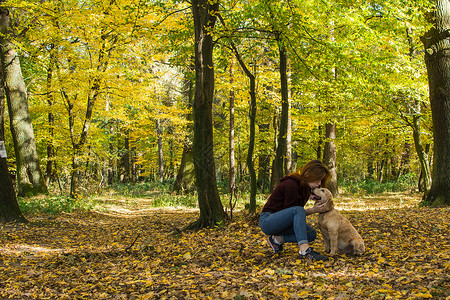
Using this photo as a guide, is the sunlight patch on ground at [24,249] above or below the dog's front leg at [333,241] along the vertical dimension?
below

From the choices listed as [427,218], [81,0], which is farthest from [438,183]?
[81,0]

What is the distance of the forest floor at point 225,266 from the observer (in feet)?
10.2

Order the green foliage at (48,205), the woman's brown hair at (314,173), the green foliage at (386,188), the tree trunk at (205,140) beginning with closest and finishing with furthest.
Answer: the woman's brown hair at (314,173) → the tree trunk at (205,140) → the green foliage at (48,205) → the green foliage at (386,188)

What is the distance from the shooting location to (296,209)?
3.80m

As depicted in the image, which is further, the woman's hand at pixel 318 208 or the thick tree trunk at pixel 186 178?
the thick tree trunk at pixel 186 178

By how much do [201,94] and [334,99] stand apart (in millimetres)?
5764

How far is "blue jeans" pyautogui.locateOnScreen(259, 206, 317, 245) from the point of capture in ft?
12.4

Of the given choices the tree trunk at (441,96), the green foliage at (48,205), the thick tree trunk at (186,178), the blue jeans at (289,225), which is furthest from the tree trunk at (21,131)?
the tree trunk at (441,96)

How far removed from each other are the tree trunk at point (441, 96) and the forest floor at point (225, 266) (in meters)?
1.06

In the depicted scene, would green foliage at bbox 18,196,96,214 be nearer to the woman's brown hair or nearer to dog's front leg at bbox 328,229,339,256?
the woman's brown hair

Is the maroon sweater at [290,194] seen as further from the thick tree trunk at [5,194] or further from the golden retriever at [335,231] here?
the thick tree trunk at [5,194]

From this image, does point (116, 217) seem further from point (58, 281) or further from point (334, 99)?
point (334, 99)

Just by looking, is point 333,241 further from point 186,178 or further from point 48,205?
point 186,178

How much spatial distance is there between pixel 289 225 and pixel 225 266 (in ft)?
3.10
